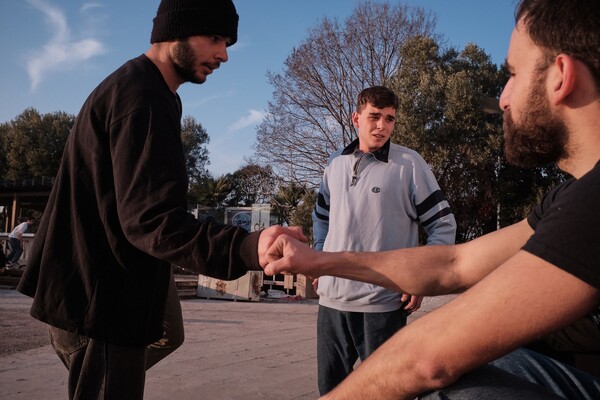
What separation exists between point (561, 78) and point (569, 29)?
132 mm

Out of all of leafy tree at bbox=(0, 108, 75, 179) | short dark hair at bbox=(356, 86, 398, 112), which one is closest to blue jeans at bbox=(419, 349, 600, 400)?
short dark hair at bbox=(356, 86, 398, 112)

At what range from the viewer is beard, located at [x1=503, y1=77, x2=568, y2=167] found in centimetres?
155

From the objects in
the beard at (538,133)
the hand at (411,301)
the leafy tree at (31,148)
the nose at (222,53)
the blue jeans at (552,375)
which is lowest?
the blue jeans at (552,375)

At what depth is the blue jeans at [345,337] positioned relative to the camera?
9.93 ft

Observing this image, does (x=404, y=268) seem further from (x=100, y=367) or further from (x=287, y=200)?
(x=287, y=200)

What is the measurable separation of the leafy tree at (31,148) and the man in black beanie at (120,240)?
42.2 meters

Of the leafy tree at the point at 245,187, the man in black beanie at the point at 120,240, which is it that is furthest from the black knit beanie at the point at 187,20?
the leafy tree at the point at 245,187

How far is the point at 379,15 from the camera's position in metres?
22.5

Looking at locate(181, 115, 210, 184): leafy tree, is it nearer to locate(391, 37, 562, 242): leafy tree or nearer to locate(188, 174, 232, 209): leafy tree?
locate(188, 174, 232, 209): leafy tree

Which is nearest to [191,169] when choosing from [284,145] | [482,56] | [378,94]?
[284,145]

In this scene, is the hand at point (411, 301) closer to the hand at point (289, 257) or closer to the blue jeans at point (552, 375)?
the hand at point (289, 257)

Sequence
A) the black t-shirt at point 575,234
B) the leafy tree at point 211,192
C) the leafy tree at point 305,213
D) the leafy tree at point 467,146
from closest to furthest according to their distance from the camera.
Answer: the black t-shirt at point 575,234 < the leafy tree at point 467,146 < the leafy tree at point 305,213 < the leafy tree at point 211,192

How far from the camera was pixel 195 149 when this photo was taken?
51.2 m

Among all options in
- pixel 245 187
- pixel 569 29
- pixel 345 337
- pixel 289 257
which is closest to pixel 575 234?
pixel 569 29
